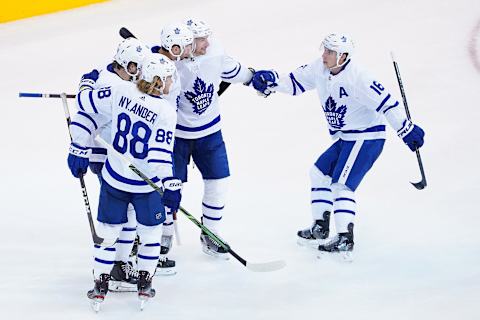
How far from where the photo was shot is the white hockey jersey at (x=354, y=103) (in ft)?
Result: 16.8

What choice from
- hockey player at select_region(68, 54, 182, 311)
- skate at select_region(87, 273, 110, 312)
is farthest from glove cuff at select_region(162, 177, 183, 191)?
skate at select_region(87, 273, 110, 312)

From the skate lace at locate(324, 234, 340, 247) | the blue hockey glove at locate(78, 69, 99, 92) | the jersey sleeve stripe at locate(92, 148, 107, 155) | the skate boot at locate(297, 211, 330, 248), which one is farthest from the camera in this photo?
the skate boot at locate(297, 211, 330, 248)

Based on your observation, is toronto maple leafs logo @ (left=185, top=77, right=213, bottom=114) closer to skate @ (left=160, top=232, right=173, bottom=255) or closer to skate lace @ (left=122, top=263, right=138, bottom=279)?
skate @ (left=160, top=232, right=173, bottom=255)

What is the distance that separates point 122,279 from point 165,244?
44 centimetres

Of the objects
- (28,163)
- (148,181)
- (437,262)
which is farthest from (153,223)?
(28,163)

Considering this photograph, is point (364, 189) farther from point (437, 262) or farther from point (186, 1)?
point (186, 1)

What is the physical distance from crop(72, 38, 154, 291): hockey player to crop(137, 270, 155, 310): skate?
0.18 meters

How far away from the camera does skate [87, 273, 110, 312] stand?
458cm

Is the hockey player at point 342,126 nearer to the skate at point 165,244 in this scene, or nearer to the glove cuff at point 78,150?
the skate at point 165,244

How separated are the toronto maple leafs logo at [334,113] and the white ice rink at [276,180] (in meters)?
0.60

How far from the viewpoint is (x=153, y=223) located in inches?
183

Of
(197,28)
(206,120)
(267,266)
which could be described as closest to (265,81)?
(206,120)

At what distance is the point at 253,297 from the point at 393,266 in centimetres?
72

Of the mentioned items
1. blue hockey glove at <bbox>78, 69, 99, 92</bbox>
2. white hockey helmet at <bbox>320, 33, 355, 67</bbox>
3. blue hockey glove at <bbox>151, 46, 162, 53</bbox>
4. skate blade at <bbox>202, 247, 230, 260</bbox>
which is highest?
white hockey helmet at <bbox>320, 33, 355, 67</bbox>
